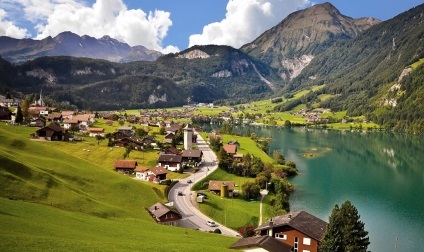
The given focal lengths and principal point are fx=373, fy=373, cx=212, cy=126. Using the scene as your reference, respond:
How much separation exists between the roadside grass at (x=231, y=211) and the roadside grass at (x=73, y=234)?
53.8 feet

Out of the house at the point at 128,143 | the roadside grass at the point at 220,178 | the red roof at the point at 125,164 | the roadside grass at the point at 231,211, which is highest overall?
the house at the point at 128,143

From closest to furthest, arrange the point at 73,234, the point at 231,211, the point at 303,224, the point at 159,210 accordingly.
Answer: the point at 73,234
the point at 303,224
the point at 159,210
the point at 231,211

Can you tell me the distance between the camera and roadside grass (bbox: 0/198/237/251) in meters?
20.6

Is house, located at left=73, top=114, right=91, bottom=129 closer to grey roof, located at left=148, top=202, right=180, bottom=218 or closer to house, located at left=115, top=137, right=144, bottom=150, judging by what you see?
house, located at left=115, top=137, right=144, bottom=150

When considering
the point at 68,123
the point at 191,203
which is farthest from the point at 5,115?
the point at 191,203

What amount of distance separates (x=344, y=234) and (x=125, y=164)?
4938 centimetres

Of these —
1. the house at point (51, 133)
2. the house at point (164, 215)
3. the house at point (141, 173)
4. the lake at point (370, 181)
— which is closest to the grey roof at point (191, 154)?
the house at point (141, 173)

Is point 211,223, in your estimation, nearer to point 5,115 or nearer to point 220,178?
point 220,178

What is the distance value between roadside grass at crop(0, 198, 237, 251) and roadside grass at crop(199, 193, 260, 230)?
1639cm

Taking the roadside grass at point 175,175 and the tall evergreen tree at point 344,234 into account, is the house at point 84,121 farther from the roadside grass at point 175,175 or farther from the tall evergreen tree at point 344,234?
the tall evergreen tree at point 344,234

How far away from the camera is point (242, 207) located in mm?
58844

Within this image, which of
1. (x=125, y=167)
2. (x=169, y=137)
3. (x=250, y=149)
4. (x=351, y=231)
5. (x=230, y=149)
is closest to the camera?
(x=351, y=231)

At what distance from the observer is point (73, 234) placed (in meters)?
24.9

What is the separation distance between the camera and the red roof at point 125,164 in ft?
239
